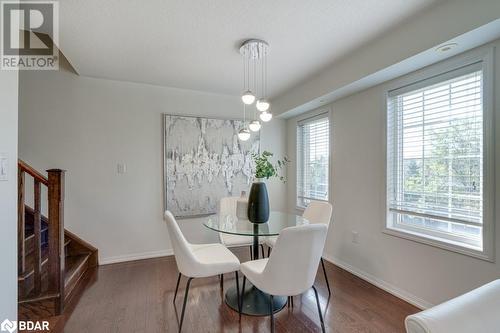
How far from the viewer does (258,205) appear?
7.71ft

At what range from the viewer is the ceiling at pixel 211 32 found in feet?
6.01

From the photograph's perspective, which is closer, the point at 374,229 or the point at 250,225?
the point at 250,225

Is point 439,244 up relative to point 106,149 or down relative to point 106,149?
down

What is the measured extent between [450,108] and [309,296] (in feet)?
7.04

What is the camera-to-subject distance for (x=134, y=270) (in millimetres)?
3049

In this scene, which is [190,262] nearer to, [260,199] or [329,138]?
[260,199]

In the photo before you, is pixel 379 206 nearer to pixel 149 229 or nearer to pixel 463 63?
pixel 463 63

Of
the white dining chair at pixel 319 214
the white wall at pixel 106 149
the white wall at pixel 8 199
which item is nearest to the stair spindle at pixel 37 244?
the white wall at pixel 8 199

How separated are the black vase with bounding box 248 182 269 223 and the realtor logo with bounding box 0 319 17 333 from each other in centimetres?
174

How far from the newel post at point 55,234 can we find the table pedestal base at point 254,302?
150 cm

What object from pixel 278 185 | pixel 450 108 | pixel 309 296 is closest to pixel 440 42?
pixel 450 108

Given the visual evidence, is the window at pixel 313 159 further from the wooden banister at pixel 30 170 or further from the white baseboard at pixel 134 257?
the wooden banister at pixel 30 170

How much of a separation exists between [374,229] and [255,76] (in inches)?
94.2

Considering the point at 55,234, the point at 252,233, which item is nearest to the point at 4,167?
the point at 55,234
